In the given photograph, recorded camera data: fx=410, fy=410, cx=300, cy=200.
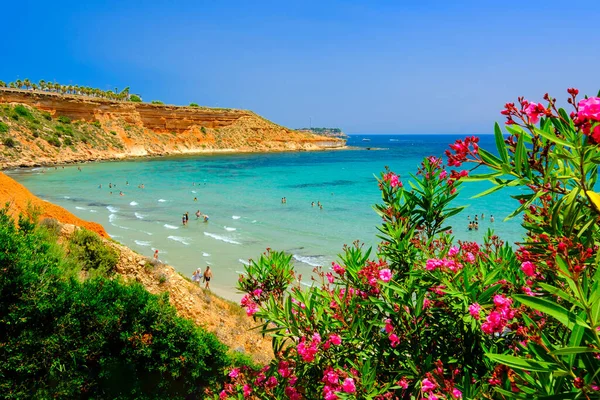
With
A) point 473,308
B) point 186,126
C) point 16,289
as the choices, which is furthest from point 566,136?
point 186,126

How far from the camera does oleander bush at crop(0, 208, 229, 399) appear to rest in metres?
5.49

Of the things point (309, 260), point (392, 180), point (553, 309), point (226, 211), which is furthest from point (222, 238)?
point (553, 309)

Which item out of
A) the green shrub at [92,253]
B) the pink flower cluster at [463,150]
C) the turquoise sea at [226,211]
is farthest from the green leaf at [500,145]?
the turquoise sea at [226,211]

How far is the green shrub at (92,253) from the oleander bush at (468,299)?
627cm

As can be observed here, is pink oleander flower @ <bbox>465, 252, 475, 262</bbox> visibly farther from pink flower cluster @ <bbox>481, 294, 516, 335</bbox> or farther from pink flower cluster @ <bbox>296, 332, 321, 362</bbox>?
pink flower cluster @ <bbox>296, 332, 321, 362</bbox>

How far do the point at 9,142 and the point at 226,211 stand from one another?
1598 inches

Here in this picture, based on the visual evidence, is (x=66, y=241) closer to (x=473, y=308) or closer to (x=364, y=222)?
(x=473, y=308)

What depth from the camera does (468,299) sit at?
300cm

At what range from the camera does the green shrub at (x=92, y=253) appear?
950 cm

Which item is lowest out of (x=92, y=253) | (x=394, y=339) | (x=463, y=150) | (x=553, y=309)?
(x=92, y=253)

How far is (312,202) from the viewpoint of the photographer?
37875mm

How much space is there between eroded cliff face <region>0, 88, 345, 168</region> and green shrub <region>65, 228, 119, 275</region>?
51.9 meters

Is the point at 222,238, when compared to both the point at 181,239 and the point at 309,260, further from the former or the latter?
the point at 309,260

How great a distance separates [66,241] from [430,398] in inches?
386
